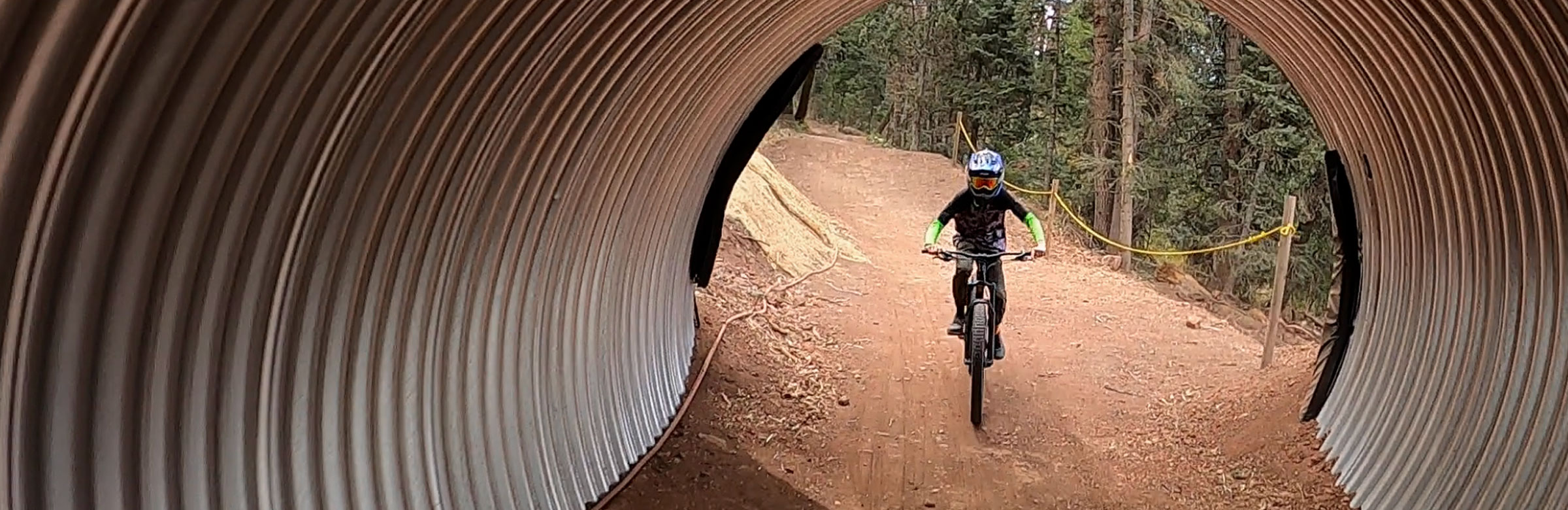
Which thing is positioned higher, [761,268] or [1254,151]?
[1254,151]

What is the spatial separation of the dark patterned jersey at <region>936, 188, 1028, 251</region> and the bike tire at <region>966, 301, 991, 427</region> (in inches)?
19.5

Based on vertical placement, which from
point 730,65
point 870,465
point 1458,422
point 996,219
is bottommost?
point 870,465

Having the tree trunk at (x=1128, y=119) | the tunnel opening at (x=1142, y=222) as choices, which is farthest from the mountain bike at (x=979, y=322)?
the tree trunk at (x=1128, y=119)

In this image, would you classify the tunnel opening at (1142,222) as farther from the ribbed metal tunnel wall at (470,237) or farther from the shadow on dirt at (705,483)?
the shadow on dirt at (705,483)

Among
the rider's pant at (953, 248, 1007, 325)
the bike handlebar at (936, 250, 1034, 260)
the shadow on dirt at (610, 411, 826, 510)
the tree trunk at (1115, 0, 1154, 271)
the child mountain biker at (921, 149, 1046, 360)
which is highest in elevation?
the tree trunk at (1115, 0, 1154, 271)

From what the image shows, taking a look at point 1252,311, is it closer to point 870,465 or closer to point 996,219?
point 996,219

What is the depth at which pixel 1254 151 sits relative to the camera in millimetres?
17594

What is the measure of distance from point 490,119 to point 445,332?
94 cm

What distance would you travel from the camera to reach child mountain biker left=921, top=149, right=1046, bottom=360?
8.67 meters

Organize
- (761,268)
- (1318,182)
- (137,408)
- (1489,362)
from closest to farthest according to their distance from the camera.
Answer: (137,408) < (1489,362) < (761,268) < (1318,182)

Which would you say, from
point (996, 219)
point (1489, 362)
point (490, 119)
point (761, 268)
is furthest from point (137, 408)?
point (761, 268)

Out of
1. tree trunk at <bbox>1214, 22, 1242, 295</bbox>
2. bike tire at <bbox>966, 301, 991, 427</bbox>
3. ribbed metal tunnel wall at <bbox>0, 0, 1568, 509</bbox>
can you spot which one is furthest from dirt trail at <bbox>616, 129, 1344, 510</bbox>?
tree trunk at <bbox>1214, 22, 1242, 295</bbox>

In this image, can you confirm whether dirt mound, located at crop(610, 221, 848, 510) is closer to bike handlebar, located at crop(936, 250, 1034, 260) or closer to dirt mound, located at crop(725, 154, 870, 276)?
dirt mound, located at crop(725, 154, 870, 276)

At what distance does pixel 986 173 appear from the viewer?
864 cm
